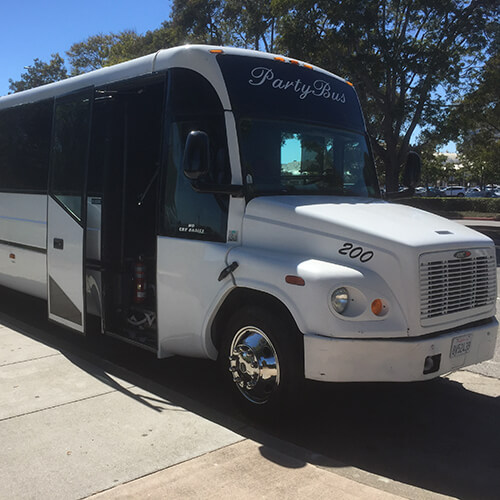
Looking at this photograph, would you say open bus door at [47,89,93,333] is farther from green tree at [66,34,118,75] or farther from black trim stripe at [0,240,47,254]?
green tree at [66,34,118,75]

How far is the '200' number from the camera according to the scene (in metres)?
3.96

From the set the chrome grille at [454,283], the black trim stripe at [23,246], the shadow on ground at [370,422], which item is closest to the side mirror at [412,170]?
the chrome grille at [454,283]

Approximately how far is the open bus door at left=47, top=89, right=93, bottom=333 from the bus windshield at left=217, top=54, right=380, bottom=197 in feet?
6.68

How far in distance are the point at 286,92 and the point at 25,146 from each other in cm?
410

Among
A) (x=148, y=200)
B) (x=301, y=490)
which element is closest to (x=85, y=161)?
(x=148, y=200)

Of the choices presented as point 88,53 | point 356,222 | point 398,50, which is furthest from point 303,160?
point 88,53

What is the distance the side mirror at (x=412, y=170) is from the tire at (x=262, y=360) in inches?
99.9

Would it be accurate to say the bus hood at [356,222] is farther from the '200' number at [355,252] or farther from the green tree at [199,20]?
the green tree at [199,20]

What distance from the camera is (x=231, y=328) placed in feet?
14.8

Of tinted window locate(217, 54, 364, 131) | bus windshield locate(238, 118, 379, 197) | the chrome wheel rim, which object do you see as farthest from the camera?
tinted window locate(217, 54, 364, 131)

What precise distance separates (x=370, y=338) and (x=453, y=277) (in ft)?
2.80

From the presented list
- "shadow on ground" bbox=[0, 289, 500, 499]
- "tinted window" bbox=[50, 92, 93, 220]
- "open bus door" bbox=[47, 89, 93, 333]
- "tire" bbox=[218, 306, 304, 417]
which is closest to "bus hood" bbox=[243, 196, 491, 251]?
"tire" bbox=[218, 306, 304, 417]

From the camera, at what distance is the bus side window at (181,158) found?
4633 mm

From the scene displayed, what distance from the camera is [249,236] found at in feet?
14.7
